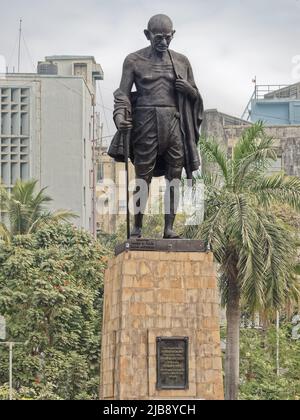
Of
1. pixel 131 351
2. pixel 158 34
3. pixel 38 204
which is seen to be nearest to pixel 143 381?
pixel 131 351

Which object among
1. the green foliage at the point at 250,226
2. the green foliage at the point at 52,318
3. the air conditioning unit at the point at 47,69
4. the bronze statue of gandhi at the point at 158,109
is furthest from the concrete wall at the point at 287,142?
A: the bronze statue of gandhi at the point at 158,109

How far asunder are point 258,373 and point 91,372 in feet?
17.5

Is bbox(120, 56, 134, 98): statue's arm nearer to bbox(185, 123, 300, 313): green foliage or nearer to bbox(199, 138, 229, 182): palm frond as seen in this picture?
bbox(185, 123, 300, 313): green foliage

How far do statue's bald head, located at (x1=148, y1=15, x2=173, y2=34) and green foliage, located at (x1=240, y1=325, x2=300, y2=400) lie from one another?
15542 millimetres

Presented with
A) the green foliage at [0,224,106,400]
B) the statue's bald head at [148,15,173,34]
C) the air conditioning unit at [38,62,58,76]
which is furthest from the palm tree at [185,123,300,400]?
the air conditioning unit at [38,62,58,76]

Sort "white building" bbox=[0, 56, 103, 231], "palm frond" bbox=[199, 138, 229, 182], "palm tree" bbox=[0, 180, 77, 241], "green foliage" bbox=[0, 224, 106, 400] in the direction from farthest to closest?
"white building" bbox=[0, 56, 103, 231], "palm tree" bbox=[0, 180, 77, 241], "green foliage" bbox=[0, 224, 106, 400], "palm frond" bbox=[199, 138, 229, 182]

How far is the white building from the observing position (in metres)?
66.5

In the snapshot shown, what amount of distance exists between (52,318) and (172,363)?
16274mm

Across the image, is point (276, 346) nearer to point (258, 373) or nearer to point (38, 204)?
point (258, 373)

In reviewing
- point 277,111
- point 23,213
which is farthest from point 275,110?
point 23,213

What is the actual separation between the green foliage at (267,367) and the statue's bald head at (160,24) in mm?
15542

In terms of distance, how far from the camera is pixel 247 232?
3759 cm

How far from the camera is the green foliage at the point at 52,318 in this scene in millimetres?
40844

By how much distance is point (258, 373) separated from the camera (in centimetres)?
4428
